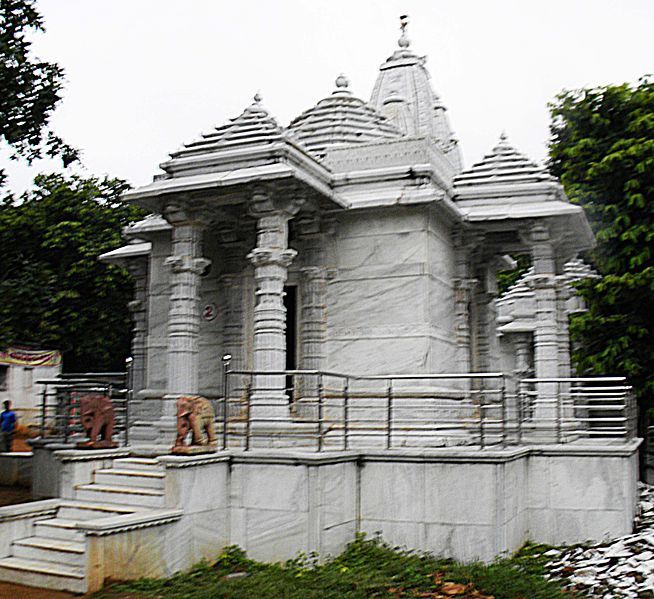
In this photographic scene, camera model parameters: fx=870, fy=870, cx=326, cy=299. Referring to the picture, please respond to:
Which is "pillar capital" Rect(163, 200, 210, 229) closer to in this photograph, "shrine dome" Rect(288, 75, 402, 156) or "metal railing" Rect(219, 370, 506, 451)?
"metal railing" Rect(219, 370, 506, 451)

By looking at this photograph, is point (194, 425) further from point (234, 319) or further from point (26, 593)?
point (234, 319)

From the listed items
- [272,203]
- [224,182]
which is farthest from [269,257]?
[224,182]

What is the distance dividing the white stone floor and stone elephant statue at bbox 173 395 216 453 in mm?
4190

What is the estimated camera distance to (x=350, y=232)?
43.8 ft

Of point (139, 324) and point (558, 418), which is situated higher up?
point (139, 324)

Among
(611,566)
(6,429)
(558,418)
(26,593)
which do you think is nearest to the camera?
(26,593)

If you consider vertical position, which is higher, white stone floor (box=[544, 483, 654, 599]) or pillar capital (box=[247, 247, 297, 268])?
pillar capital (box=[247, 247, 297, 268])

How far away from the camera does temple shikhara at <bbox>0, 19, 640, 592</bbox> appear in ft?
32.2

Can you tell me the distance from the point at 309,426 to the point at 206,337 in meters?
3.04

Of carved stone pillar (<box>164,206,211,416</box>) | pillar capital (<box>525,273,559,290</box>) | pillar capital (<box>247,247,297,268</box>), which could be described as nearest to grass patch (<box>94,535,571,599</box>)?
carved stone pillar (<box>164,206,211,416</box>)

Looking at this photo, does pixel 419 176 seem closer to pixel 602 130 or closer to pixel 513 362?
pixel 602 130

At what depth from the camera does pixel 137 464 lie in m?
11.1

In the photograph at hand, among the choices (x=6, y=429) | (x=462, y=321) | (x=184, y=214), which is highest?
(x=184, y=214)

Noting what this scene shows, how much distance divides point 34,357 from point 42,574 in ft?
60.1
